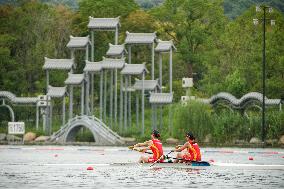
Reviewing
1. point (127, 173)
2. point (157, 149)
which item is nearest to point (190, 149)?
point (157, 149)

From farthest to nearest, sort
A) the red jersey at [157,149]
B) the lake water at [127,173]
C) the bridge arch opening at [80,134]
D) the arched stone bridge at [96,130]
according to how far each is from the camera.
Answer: the bridge arch opening at [80,134] → the arched stone bridge at [96,130] → the red jersey at [157,149] → the lake water at [127,173]

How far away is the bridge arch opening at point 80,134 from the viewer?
101 m

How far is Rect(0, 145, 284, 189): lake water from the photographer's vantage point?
48.2 m

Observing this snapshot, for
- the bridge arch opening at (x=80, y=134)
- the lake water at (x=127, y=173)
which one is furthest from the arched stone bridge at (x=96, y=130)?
the lake water at (x=127, y=173)

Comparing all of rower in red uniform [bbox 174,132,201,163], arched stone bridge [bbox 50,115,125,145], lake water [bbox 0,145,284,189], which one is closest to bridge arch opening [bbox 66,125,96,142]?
arched stone bridge [bbox 50,115,125,145]

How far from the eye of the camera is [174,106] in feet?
345

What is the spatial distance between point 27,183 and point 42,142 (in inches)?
2072

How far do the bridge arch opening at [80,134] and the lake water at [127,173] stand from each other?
955 inches

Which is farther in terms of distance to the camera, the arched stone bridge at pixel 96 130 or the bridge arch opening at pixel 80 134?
the bridge arch opening at pixel 80 134

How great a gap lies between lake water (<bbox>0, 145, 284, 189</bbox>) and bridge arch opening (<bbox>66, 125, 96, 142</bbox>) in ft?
79.6

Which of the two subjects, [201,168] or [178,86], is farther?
[178,86]

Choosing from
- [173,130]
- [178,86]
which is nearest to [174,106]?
[173,130]

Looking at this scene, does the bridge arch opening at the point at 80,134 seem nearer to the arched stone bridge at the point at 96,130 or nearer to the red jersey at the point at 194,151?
the arched stone bridge at the point at 96,130

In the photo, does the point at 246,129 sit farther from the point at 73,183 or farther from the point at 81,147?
the point at 73,183
